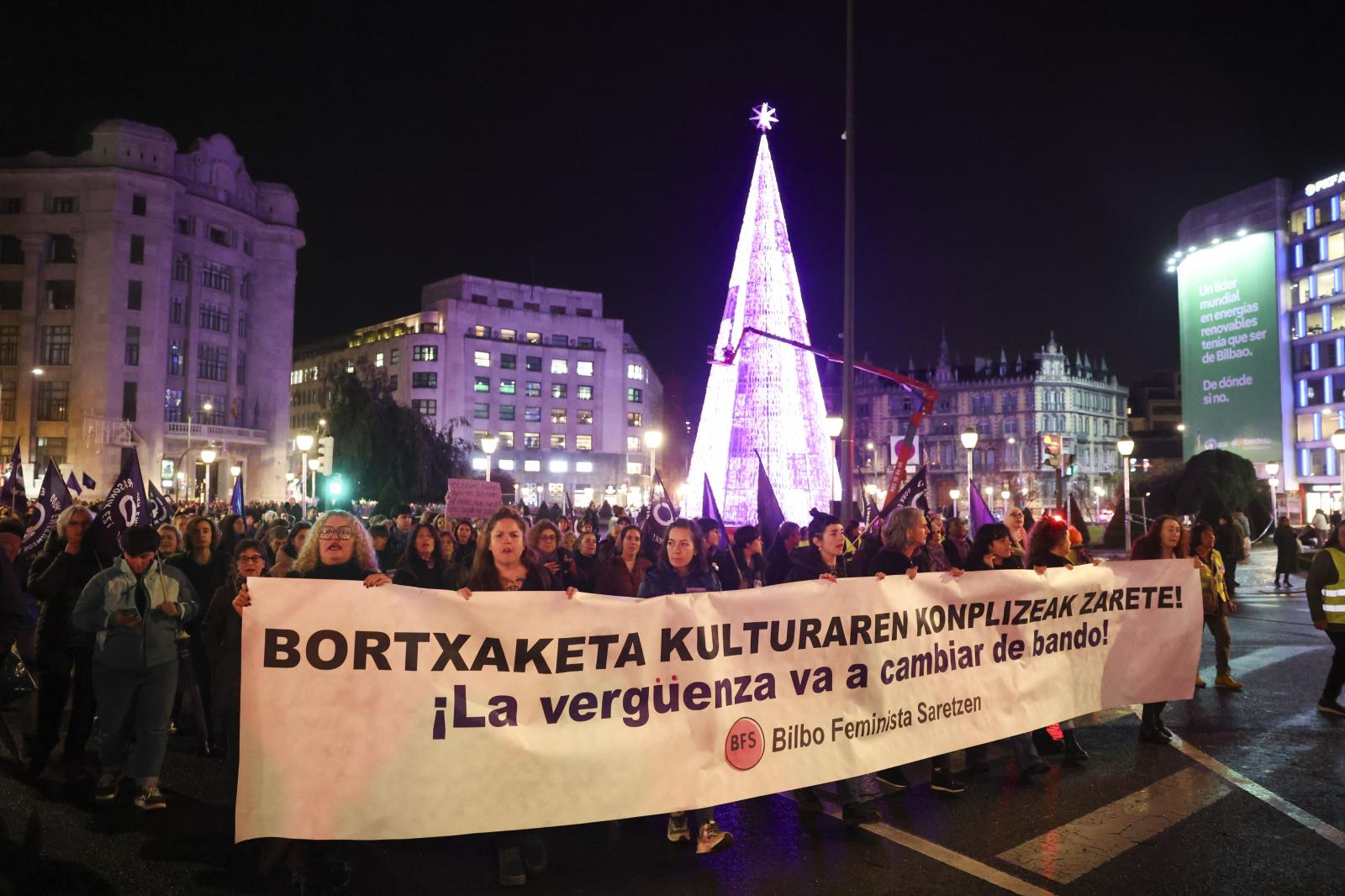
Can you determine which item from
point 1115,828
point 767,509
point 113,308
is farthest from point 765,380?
point 113,308

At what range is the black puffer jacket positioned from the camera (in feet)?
23.1

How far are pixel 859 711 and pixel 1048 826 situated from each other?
1363 millimetres

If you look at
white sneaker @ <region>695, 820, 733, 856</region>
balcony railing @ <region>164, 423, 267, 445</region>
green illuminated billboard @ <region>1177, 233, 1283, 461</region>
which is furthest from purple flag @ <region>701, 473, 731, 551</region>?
green illuminated billboard @ <region>1177, 233, 1283, 461</region>

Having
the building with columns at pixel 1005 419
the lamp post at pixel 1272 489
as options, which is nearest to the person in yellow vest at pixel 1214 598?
the lamp post at pixel 1272 489

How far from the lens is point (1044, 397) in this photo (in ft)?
394

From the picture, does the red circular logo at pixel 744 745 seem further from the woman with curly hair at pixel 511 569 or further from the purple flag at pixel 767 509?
the purple flag at pixel 767 509

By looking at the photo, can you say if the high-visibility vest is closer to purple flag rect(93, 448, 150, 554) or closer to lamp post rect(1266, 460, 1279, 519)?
purple flag rect(93, 448, 150, 554)

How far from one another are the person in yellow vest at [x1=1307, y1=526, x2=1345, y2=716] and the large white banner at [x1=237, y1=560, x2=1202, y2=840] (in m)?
4.46

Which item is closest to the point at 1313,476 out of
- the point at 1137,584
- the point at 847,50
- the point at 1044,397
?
the point at 1044,397

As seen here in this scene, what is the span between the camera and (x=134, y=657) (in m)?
6.15

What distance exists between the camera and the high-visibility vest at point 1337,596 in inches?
341

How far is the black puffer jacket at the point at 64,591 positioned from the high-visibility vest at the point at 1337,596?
1060 cm

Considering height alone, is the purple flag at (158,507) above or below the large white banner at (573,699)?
above

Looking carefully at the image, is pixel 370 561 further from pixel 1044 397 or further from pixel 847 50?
pixel 1044 397
